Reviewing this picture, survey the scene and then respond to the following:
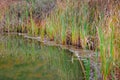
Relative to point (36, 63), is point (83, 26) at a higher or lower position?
higher

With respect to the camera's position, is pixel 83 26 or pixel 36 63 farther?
pixel 83 26

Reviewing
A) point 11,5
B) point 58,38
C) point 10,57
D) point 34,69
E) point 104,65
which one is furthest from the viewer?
point 11,5

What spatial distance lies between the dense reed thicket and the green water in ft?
1.61

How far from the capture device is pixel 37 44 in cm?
784

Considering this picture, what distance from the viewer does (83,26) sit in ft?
21.2

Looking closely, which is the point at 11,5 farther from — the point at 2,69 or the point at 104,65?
the point at 104,65

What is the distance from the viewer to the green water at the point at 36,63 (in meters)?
4.71

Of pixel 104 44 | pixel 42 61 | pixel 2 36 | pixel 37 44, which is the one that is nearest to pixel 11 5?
pixel 2 36

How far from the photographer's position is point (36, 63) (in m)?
5.63

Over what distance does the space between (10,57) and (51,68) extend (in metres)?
1.39

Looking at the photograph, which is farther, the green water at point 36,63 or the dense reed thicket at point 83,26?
the green water at point 36,63

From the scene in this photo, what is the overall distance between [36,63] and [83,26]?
4.78 ft

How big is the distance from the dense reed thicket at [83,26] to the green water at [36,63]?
1.61 feet

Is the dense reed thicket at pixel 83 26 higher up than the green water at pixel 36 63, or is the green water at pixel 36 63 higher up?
the dense reed thicket at pixel 83 26
